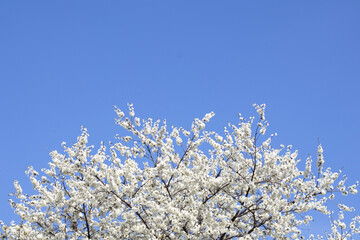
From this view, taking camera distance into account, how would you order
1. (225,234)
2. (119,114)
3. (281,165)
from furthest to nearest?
(119,114)
(281,165)
(225,234)

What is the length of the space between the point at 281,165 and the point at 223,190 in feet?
5.80

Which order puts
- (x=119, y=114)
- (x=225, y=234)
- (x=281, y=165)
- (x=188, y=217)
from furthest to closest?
1. (x=119, y=114)
2. (x=281, y=165)
3. (x=225, y=234)
4. (x=188, y=217)

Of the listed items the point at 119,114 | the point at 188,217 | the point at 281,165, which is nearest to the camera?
the point at 188,217

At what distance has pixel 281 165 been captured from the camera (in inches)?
450

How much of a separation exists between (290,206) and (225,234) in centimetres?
181

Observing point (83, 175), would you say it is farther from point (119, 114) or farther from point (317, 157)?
point (317, 157)

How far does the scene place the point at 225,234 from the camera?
35.0ft

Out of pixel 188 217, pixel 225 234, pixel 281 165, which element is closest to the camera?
pixel 188 217

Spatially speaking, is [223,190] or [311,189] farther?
[223,190]

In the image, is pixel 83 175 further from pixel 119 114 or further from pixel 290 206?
pixel 290 206

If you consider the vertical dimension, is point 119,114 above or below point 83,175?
above

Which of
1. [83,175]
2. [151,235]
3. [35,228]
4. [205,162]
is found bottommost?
[151,235]

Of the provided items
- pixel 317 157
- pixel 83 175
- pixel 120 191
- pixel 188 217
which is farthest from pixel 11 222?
pixel 317 157

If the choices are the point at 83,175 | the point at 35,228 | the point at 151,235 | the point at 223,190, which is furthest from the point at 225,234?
the point at 35,228
